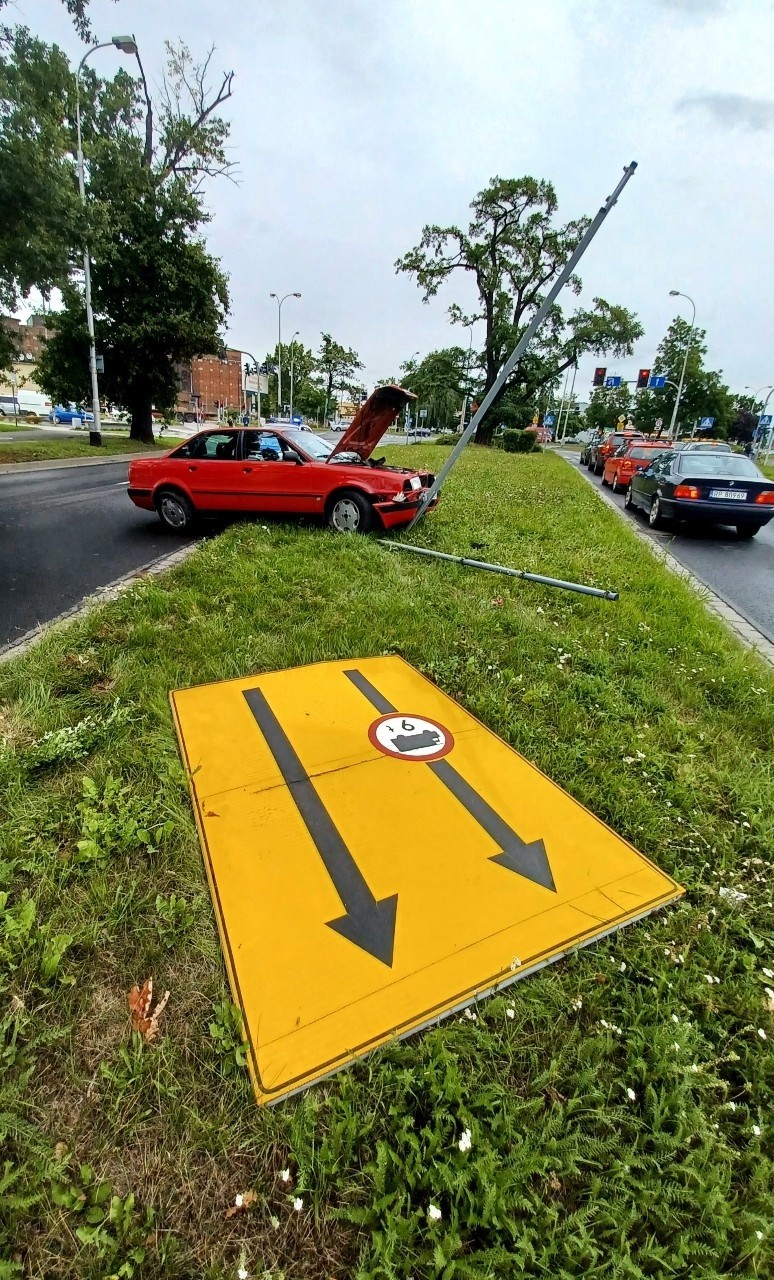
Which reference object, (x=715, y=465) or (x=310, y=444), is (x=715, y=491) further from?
(x=310, y=444)

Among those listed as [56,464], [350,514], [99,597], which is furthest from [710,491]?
[56,464]

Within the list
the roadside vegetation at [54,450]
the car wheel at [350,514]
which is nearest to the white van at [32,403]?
the roadside vegetation at [54,450]

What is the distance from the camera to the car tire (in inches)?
348

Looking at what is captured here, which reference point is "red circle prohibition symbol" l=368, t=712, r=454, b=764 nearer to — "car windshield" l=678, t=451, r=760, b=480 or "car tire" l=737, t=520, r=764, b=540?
"car windshield" l=678, t=451, r=760, b=480

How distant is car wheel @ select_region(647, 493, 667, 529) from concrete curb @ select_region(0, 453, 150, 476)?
15921mm

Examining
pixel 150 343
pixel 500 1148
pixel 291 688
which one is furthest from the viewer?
pixel 150 343

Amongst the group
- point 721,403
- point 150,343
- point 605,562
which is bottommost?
point 605,562

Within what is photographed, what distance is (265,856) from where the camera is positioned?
2.21 metres

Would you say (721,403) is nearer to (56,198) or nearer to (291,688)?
(56,198)

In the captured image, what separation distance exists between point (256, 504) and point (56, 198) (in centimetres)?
1126

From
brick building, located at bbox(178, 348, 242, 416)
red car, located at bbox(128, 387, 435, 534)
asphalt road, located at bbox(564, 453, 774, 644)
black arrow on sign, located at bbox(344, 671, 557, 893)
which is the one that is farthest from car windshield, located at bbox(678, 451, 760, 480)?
brick building, located at bbox(178, 348, 242, 416)

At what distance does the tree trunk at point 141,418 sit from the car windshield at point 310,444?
2123 centimetres

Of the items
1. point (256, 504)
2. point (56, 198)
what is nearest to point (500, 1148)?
point (256, 504)

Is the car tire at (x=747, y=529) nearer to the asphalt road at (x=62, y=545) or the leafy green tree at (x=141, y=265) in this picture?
the asphalt road at (x=62, y=545)
